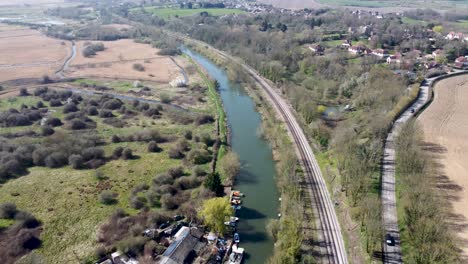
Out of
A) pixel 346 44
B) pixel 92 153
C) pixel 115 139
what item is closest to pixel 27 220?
pixel 92 153

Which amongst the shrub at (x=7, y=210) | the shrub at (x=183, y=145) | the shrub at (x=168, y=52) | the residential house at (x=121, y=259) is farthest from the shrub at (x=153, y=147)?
the shrub at (x=168, y=52)

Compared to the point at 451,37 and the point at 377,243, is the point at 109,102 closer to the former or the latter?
the point at 377,243

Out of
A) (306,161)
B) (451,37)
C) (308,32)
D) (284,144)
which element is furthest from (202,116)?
(451,37)

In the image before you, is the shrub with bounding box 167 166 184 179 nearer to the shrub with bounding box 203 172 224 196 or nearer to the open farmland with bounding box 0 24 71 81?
the shrub with bounding box 203 172 224 196

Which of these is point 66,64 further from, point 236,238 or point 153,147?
point 236,238

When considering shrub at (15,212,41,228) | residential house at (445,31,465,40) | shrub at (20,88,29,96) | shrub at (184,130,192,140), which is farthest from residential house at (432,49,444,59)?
shrub at (20,88,29,96)
